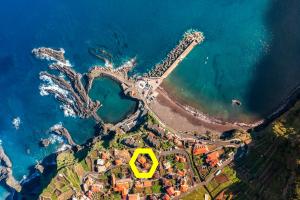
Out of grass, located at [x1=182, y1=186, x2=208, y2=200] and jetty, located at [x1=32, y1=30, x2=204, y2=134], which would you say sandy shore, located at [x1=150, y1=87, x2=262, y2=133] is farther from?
grass, located at [x1=182, y1=186, x2=208, y2=200]

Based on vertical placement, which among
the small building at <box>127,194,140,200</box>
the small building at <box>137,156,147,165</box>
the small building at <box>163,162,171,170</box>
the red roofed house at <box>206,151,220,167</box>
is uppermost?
the small building at <box>137,156,147,165</box>

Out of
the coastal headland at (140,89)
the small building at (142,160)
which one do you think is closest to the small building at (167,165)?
the small building at (142,160)

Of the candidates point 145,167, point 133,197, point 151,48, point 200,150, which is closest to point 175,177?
point 145,167

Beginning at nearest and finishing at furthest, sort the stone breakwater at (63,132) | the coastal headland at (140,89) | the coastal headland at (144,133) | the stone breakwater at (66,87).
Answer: the coastal headland at (144,133) → the coastal headland at (140,89) → the stone breakwater at (63,132) → the stone breakwater at (66,87)

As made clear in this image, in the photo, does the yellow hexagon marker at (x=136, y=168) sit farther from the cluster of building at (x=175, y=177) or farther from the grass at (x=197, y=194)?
the grass at (x=197, y=194)

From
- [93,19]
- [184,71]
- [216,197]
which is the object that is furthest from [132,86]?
[216,197]

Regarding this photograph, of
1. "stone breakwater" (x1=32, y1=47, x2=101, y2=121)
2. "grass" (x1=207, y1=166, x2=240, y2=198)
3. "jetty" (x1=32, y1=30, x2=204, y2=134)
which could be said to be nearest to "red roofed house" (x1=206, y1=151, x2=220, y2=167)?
"grass" (x1=207, y1=166, x2=240, y2=198)
